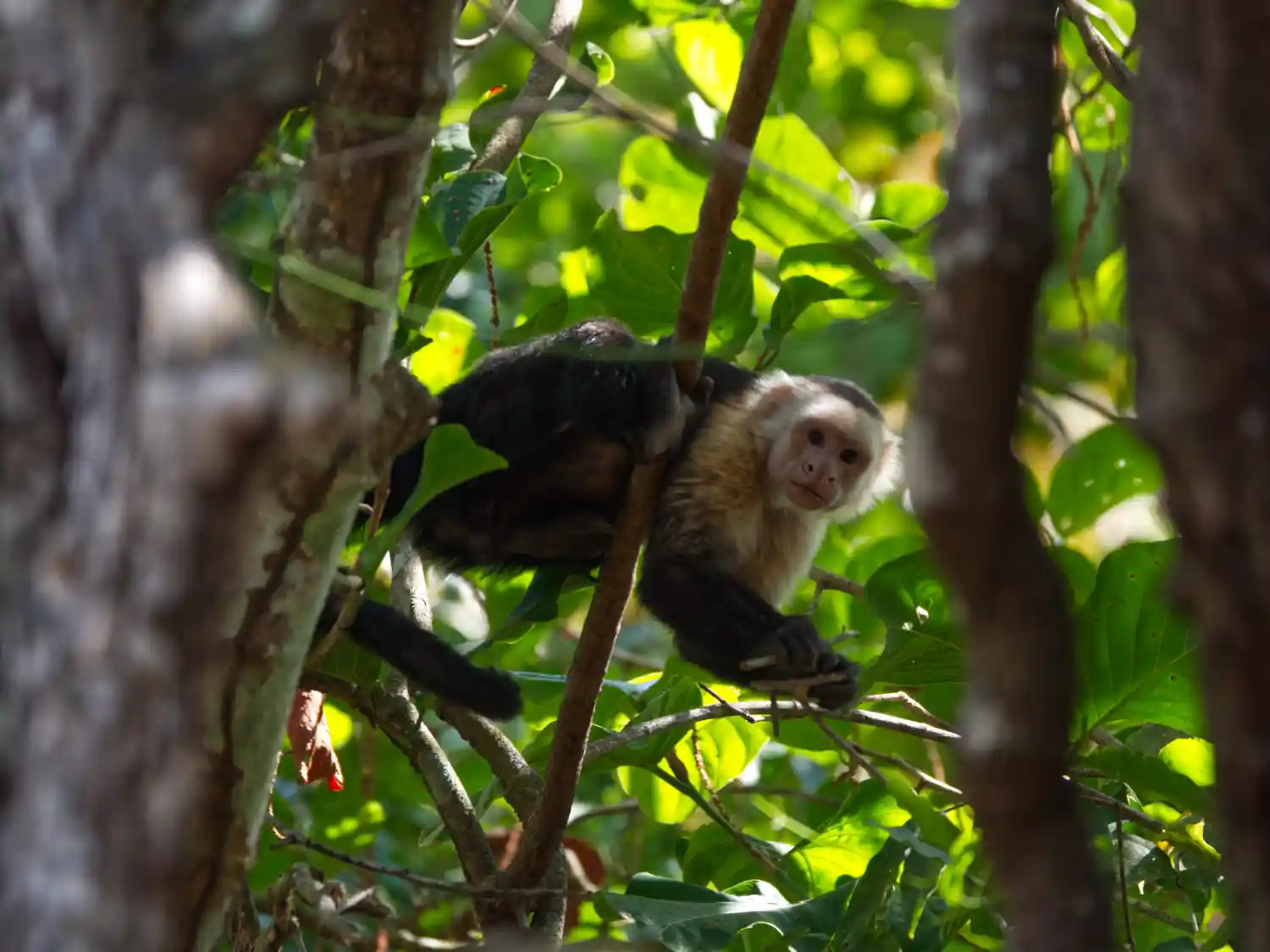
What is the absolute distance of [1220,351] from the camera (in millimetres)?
1068

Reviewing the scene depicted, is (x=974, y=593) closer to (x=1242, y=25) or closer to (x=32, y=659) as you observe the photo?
(x=1242, y=25)

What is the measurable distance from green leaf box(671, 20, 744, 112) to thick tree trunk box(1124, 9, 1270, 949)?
305 centimetres

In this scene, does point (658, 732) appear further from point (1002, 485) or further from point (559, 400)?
point (1002, 485)

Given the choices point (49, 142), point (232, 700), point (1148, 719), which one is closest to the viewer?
point (49, 142)

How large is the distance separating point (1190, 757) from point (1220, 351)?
1761 millimetres

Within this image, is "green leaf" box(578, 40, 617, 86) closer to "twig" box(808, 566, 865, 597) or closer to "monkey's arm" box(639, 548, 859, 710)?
"monkey's arm" box(639, 548, 859, 710)

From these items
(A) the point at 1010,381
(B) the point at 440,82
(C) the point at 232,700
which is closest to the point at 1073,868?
(A) the point at 1010,381

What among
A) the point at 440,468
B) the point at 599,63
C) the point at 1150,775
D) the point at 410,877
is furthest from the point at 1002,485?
the point at 599,63

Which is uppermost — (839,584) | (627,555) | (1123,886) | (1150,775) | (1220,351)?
(839,584)

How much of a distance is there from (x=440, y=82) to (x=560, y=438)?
6.48 feet

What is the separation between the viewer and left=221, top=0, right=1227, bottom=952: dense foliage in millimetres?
2338

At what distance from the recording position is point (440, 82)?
170 cm

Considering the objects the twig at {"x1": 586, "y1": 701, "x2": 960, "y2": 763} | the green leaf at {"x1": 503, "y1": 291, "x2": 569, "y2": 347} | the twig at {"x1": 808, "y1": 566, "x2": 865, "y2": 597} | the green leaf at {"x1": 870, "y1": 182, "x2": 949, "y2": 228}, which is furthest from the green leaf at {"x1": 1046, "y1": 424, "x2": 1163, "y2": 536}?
the green leaf at {"x1": 503, "y1": 291, "x2": 569, "y2": 347}

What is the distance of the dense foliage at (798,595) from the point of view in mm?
2338
